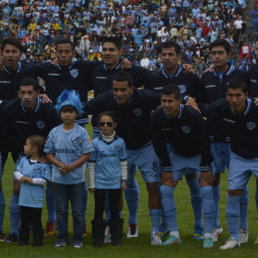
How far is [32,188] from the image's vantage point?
26.1 ft

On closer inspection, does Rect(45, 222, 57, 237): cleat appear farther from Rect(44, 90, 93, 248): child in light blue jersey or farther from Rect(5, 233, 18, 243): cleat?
Rect(44, 90, 93, 248): child in light blue jersey

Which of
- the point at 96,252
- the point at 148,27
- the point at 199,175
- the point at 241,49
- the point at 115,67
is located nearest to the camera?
the point at 96,252

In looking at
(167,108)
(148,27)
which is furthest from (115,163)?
(148,27)

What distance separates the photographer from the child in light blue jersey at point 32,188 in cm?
794

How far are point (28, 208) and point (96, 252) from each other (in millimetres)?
1063

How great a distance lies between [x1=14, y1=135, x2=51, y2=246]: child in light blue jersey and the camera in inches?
313

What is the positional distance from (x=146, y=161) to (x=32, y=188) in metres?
1.57

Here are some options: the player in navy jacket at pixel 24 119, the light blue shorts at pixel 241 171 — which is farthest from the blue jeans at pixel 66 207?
the light blue shorts at pixel 241 171

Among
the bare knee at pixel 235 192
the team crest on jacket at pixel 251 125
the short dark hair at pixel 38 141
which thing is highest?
the team crest on jacket at pixel 251 125

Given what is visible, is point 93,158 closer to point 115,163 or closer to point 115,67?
point 115,163

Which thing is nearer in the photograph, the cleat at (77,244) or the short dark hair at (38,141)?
the cleat at (77,244)

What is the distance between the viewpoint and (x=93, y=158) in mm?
8039

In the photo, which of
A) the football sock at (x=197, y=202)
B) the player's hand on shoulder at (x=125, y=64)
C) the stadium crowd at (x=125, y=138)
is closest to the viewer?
the stadium crowd at (x=125, y=138)

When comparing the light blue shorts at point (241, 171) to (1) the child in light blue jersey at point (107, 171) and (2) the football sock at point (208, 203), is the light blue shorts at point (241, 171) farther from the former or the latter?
(1) the child in light blue jersey at point (107, 171)
